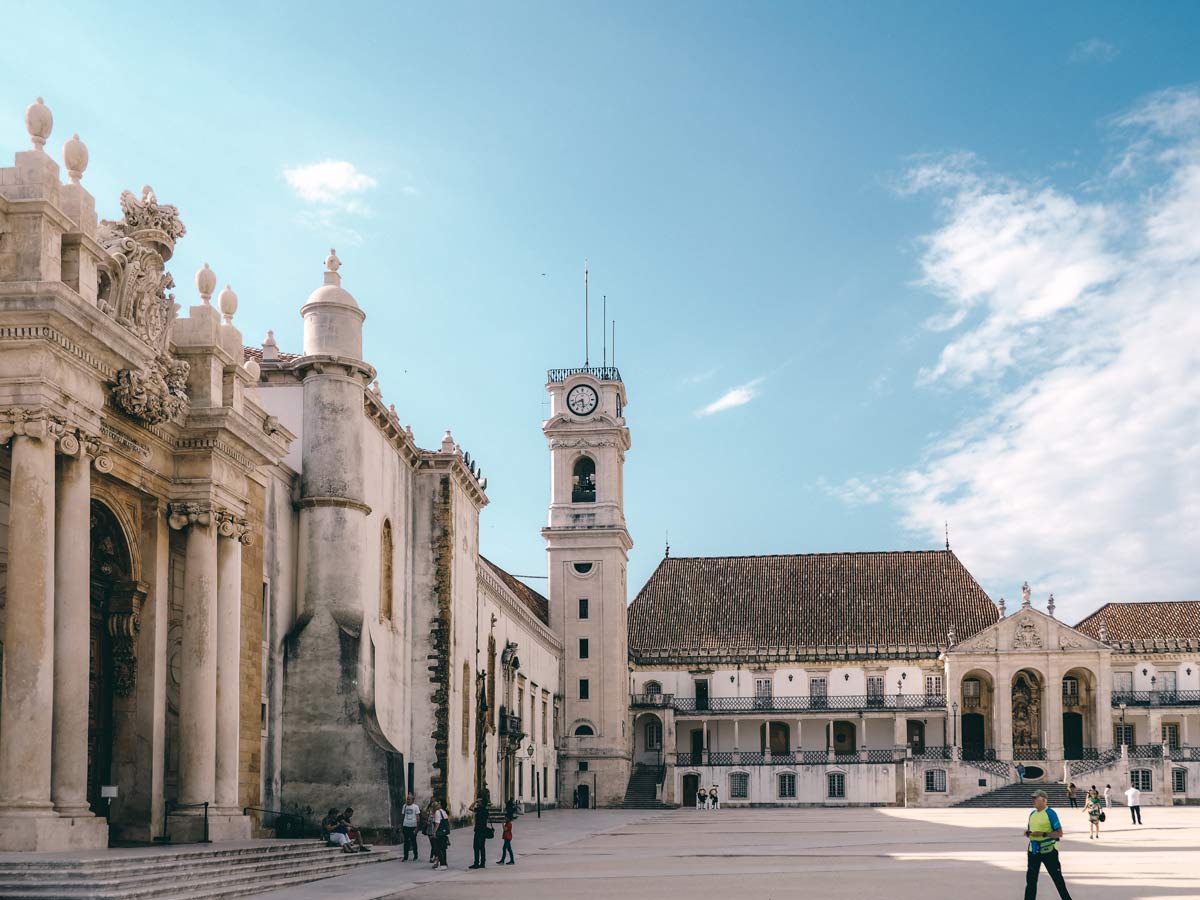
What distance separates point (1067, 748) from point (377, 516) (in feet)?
172

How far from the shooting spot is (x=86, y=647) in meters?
Answer: 20.9

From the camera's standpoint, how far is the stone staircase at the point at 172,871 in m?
17.3

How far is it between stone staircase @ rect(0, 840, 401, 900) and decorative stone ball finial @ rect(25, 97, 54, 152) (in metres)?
9.51

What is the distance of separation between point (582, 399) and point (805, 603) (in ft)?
61.8

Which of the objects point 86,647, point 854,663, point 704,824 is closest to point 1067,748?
point 854,663

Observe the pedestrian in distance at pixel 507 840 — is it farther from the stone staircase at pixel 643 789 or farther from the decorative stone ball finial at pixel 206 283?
the stone staircase at pixel 643 789

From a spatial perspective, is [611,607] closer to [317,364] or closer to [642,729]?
[642,729]

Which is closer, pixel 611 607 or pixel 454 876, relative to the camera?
pixel 454 876

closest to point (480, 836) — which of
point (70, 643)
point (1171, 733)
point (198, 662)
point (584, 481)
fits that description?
point (198, 662)

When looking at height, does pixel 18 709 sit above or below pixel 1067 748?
above

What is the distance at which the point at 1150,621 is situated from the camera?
81312mm

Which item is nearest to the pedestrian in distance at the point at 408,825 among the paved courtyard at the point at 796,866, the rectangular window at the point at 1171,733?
the paved courtyard at the point at 796,866

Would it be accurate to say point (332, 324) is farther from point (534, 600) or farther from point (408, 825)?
point (534, 600)

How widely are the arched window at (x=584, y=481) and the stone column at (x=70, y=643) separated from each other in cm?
5201
